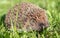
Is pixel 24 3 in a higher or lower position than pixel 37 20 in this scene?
higher

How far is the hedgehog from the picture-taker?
4.17 metres

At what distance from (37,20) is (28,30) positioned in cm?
27

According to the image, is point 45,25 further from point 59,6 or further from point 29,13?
point 59,6

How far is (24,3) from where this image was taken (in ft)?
14.5

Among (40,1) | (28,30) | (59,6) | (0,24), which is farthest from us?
(40,1)

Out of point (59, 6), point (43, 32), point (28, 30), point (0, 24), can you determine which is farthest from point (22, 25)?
point (59, 6)

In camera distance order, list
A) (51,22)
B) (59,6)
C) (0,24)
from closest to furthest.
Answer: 1. (51,22)
2. (0,24)
3. (59,6)

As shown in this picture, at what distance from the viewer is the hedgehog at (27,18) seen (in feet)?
13.7

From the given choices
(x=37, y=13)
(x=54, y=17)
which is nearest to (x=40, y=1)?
(x=54, y=17)

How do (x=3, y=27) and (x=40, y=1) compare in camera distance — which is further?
(x=40, y=1)

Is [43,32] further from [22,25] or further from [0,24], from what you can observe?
[0,24]

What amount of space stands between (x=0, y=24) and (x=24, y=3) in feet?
2.55

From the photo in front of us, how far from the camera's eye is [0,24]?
4.79m

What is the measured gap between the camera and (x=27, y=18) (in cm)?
420
